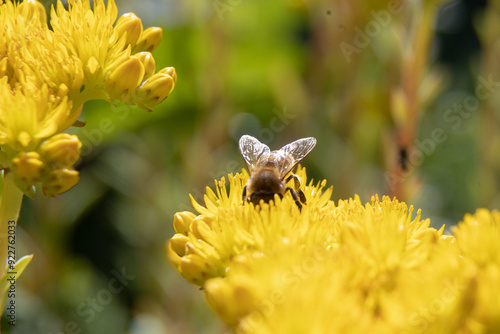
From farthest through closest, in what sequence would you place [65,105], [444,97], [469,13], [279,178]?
[469,13], [444,97], [279,178], [65,105]

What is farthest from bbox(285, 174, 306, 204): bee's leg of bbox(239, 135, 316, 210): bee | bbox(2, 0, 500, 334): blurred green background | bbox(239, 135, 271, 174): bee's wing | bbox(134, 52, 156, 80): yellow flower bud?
bbox(2, 0, 500, 334): blurred green background

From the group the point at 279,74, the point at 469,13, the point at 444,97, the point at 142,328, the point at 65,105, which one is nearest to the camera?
the point at 65,105

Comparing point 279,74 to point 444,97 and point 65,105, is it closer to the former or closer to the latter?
point 444,97

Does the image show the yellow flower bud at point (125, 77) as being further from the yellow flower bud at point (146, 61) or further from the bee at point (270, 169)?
the bee at point (270, 169)

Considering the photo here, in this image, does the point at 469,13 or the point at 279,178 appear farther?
the point at 469,13

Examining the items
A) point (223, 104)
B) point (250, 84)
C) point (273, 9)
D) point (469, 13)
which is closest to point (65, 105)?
point (223, 104)

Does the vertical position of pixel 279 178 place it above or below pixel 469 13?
above

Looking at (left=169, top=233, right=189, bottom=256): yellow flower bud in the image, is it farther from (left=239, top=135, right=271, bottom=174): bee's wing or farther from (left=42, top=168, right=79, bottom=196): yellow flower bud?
(left=239, top=135, right=271, bottom=174): bee's wing
